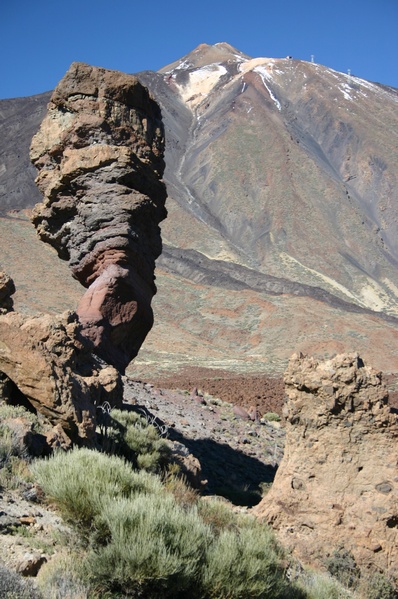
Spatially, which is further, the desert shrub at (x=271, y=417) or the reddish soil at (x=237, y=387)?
the reddish soil at (x=237, y=387)

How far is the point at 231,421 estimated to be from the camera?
16.3 metres

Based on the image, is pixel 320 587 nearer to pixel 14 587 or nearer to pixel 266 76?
pixel 14 587

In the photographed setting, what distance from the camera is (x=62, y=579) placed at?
3.81m

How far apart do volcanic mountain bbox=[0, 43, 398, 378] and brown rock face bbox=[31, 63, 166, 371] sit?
18131 mm

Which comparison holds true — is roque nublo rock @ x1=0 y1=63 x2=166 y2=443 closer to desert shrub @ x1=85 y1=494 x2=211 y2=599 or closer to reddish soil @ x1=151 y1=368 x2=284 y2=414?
desert shrub @ x1=85 y1=494 x2=211 y2=599

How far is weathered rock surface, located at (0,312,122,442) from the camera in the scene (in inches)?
277

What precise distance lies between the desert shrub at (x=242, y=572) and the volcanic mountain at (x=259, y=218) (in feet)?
85.4

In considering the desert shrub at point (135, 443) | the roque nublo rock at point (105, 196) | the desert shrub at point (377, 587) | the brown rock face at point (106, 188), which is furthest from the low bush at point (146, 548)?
the brown rock face at point (106, 188)

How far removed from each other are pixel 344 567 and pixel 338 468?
3.14 ft

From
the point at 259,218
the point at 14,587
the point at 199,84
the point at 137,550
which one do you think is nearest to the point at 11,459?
the point at 137,550

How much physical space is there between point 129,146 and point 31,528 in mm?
9363

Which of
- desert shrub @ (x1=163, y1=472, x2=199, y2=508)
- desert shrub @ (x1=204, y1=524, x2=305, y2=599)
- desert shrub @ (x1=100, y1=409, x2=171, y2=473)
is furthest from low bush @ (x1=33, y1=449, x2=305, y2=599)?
desert shrub @ (x1=100, y1=409, x2=171, y2=473)

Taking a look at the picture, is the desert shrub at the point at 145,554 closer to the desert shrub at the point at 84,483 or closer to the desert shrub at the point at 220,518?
the desert shrub at the point at 84,483

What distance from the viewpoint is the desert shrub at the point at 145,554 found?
12.9ft
